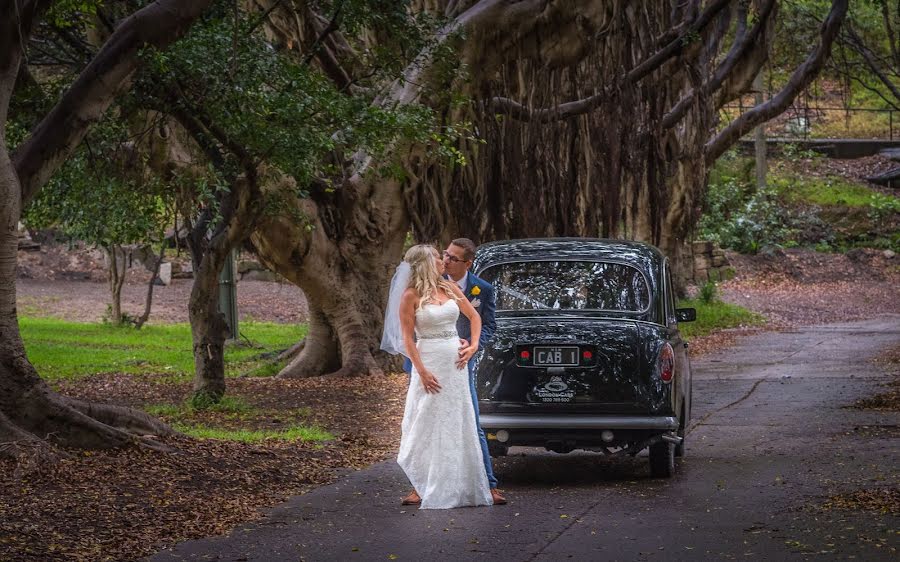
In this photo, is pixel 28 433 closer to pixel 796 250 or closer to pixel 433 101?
pixel 433 101

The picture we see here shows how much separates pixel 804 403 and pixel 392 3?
267 inches

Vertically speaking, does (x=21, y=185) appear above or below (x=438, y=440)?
above

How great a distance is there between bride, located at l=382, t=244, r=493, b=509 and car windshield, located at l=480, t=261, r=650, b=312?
160 cm

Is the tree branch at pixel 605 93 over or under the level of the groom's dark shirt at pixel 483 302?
over

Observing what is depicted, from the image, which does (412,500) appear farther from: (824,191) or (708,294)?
(824,191)

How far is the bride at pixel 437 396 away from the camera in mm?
9586

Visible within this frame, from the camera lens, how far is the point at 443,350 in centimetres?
978

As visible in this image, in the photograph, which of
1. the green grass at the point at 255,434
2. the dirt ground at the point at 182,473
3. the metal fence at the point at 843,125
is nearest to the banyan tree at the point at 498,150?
the dirt ground at the point at 182,473

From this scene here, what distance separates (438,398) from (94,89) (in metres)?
4.26

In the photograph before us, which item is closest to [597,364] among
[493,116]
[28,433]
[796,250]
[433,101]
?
[28,433]

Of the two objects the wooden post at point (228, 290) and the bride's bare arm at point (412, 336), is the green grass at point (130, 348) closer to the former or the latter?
the wooden post at point (228, 290)

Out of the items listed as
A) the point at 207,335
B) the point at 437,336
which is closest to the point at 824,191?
the point at 207,335

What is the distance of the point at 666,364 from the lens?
35.2 ft

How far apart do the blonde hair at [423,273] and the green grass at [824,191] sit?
3899 centimetres
